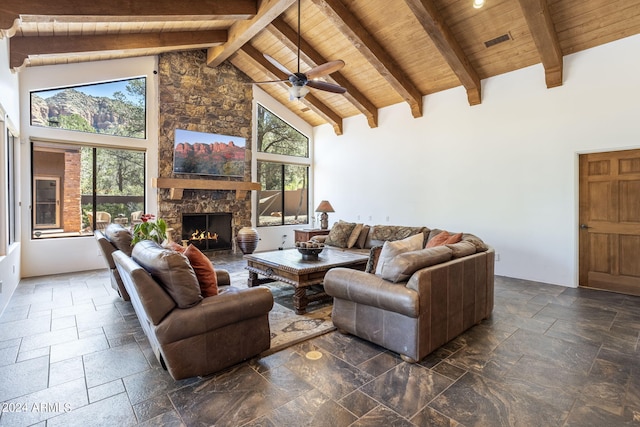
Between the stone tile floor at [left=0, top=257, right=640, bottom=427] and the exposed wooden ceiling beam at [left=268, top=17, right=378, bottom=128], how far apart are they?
5.12 metres

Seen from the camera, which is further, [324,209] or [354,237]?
[324,209]

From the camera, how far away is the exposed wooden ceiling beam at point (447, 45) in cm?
437

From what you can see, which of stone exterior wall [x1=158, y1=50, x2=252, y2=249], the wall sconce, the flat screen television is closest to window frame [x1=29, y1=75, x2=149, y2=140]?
stone exterior wall [x1=158, y1=50, x2=252, y2=249]

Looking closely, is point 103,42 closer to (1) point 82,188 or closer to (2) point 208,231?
(1) point 82,188

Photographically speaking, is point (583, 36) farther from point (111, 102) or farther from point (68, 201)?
point (68, 201)

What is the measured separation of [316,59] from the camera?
20.4 feet

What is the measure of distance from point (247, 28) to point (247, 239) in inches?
168

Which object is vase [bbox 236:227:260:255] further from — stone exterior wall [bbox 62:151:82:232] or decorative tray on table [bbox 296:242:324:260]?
decorative tray on table [bbox 296:242:324:260]

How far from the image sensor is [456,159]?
6.23 m

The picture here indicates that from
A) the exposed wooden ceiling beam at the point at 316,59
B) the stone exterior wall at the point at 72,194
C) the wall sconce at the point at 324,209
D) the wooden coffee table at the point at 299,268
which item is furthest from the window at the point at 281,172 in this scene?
the wooden coffee table at the point at 299,268

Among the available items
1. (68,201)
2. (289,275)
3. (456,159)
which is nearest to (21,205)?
(68,201)

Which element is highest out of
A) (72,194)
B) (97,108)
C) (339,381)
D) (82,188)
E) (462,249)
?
(97,108)

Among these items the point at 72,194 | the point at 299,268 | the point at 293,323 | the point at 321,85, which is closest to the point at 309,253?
the point at 299,268

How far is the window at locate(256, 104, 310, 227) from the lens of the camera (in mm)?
8453
